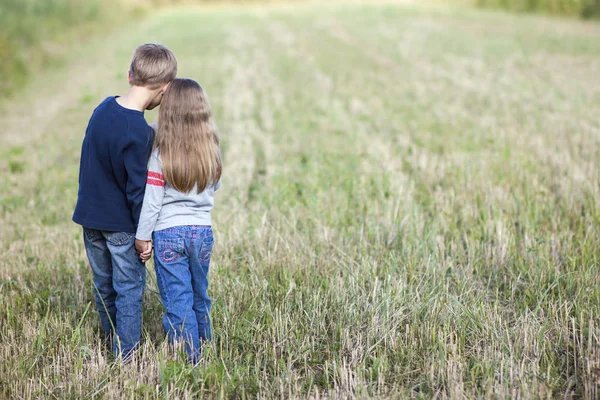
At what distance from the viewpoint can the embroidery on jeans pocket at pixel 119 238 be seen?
3.39 meters

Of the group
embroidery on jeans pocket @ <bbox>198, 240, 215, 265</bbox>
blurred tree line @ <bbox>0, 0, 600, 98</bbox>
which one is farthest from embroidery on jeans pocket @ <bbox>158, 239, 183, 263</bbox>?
blurred tree line @ <bbox>0, 0, 600, 98</bbox>

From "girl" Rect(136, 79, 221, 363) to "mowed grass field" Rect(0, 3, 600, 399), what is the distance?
29cm

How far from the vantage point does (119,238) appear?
3.39m

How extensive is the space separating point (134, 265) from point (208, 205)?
1.81ft

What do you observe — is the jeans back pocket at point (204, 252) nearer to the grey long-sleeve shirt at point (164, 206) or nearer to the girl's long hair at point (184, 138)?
the grey long-sleeve shirt at point (164, 206)

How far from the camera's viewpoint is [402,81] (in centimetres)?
1318

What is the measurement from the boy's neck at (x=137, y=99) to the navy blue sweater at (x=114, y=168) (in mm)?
39

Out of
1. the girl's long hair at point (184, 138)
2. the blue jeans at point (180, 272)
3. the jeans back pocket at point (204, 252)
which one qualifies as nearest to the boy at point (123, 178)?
the girl's long hair at point (184, 138)

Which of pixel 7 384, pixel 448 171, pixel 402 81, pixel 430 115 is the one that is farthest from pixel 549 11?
pixel 7 384

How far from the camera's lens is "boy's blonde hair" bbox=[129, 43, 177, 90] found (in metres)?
3.33

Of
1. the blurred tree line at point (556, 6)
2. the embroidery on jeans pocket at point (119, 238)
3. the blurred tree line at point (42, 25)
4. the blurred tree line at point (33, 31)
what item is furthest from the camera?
the blurred tree line at point (556, 6)

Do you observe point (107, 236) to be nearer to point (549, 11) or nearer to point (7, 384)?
point (7, 384)

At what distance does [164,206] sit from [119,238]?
320 millimetres

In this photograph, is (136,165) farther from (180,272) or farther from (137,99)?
(180,272)
